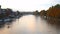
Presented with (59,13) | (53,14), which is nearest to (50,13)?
(53,14)

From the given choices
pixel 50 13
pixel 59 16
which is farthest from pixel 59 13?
pixel 50 13

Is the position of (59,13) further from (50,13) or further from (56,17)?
(50,13)

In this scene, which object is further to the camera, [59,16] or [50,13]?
[50,13]

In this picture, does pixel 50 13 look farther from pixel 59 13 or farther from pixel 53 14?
pixel 59 13

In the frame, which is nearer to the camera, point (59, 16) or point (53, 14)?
point (59, 16)

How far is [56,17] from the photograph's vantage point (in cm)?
7969

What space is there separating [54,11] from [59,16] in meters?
4.94

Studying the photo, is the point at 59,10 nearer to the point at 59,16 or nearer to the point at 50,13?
the point at 59,16

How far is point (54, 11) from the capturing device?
81188mm

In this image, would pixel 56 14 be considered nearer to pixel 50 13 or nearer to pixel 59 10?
pixel 59 10

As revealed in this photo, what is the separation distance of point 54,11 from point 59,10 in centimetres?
332

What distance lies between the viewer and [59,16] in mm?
76938

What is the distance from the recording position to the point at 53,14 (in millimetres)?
82062

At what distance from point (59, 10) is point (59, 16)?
9.06ft
